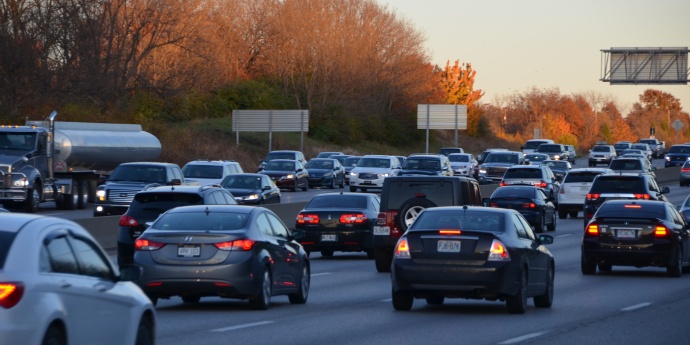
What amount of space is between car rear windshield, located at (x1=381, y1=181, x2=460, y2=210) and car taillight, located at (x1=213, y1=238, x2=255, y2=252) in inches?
284

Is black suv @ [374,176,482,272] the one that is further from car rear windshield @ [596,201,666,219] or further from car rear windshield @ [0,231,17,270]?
car rear windshield @ [0,231,17,270]

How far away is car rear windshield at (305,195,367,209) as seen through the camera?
28375 millimetres

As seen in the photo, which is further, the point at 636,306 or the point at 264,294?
the point at 636,306

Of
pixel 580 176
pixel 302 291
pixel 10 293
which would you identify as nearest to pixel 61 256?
pixel 10 293

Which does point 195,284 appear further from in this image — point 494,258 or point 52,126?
point 52,126

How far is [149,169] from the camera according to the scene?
36344mm

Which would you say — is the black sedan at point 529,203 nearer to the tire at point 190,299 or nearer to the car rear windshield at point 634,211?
the car rear windshield at point 634,211

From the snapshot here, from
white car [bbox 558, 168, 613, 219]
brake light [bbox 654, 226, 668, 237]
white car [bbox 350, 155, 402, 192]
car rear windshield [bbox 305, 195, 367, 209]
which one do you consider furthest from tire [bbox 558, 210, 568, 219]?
brake light [bbox 654, 226, 668, 237]

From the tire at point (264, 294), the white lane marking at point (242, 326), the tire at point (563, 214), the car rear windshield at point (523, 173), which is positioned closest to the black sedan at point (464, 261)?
the tire at point (264, 294)

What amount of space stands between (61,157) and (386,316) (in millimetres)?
27214

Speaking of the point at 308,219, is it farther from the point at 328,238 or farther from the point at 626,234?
the point at 626,234

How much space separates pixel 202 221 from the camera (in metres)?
17.1

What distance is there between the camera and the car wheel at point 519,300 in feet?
55.9

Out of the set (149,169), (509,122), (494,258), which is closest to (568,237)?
(149,169)
